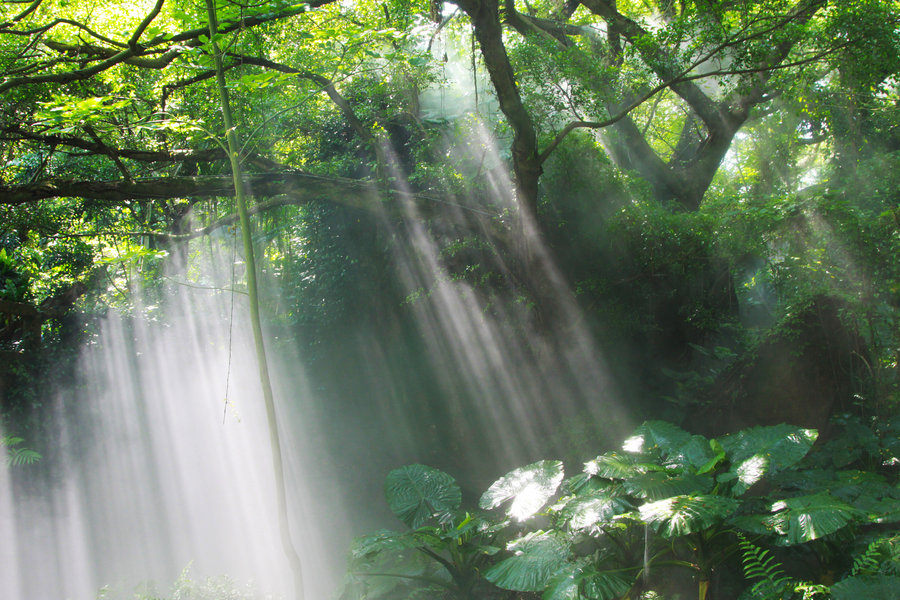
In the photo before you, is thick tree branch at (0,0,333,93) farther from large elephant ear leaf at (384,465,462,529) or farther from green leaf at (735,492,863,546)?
green leaf at (735,492,863,546)

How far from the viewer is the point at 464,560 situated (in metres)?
3.70

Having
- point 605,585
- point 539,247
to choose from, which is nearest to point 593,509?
point 605,585

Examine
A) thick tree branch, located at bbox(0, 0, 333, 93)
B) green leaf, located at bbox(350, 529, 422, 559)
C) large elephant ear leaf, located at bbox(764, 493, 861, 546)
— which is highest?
thick tree branch, located at bbox(0, 0, 333, 93)

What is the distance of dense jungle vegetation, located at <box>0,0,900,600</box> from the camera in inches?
126

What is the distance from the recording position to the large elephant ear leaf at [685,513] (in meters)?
2.62

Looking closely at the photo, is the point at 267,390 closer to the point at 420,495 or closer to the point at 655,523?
the point at 655,523

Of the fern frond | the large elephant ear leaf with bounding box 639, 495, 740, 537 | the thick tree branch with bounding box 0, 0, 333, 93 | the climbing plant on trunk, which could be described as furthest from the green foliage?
the fern frond

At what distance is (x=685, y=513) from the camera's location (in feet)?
8.79

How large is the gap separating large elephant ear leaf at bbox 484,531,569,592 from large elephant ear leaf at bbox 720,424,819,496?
3.41 feet

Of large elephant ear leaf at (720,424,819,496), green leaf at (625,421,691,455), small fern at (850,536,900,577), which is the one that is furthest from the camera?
green leaf at (625,421,691,455)

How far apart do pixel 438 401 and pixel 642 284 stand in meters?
2.91

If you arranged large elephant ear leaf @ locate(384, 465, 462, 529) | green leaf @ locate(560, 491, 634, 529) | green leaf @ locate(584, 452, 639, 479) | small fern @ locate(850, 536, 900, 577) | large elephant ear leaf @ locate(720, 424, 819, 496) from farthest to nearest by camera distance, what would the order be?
large elephant ear leaf @ locate(384, 465, 462, 529)
green leaf @ locate(584, 452, 639, 479)
large elephant ear leaf @ locate(720, 424, 819, 496)
green leaf @ locate(560, 491, 634, 529)
small fern @ locate(850, 536, 900, 577)

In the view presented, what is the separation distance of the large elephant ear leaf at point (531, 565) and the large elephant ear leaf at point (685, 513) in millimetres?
611

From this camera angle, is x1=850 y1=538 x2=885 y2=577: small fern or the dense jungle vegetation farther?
the dense jungle vegetation
